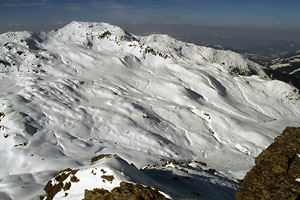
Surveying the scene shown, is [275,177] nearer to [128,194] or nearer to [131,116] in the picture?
[128,194]

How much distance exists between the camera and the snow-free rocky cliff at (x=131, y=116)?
87.5ft

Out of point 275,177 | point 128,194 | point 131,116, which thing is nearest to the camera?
point 128,194

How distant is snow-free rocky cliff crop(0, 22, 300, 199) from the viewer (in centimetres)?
2666

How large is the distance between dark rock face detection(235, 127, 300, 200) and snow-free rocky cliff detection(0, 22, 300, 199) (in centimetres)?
544

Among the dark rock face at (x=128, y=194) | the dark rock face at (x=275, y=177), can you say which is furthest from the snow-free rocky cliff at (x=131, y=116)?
the dark rock face at (x=275, y=177)

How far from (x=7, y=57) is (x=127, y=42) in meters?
41.3

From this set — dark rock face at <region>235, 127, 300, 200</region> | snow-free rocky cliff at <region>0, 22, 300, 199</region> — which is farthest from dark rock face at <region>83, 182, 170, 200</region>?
dark rock face at <region>235, 127, 300, 200</region>

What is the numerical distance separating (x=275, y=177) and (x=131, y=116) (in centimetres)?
3876

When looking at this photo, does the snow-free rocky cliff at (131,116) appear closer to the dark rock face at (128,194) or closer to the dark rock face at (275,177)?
the dark rock face at (128,194)

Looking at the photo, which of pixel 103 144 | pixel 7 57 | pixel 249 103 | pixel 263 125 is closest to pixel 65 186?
pixel 103 144

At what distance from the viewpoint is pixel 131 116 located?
51.4 m

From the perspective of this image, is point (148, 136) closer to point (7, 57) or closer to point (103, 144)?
point (103, 144)

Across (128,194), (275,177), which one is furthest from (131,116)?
(275,177)

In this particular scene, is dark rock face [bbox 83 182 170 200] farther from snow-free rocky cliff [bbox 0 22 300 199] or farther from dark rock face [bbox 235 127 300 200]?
dark rock face [bbox 235 127 300 200]
